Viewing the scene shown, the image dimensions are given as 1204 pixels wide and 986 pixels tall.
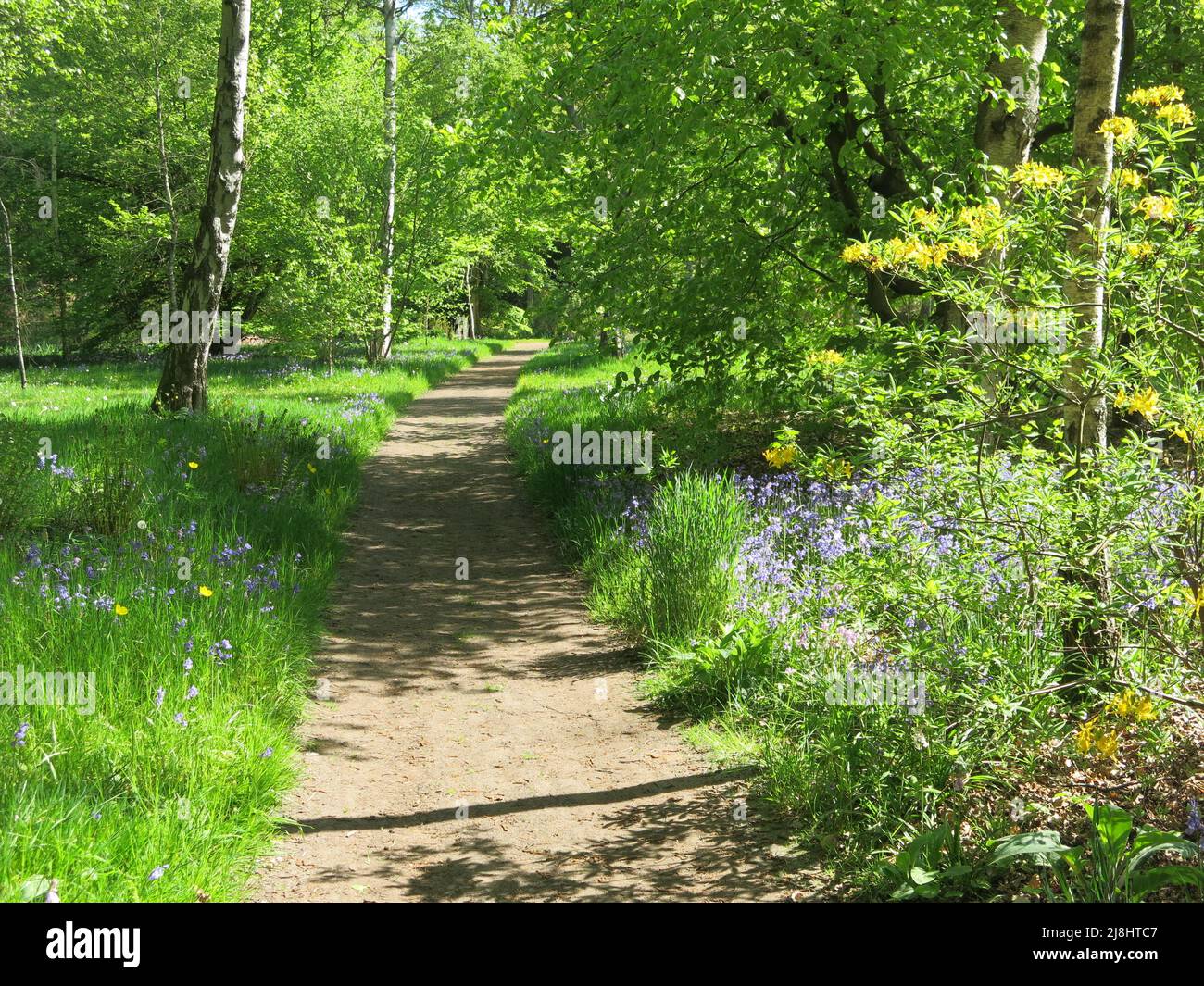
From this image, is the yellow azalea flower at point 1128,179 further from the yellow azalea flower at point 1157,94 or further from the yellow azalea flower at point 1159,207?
the yellow azalea flower at point 1157,94

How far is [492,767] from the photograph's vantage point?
4.97m

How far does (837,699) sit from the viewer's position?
14.4 ft

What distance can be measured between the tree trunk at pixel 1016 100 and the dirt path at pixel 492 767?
5.36 m

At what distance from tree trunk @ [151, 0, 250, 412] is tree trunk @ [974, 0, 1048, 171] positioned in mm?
7841

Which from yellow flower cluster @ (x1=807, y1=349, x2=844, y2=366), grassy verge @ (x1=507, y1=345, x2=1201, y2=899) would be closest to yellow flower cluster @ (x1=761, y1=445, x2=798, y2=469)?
grassy verge @ (x1=507, y1=345, x2=1201, y2=899)

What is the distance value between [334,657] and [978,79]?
6.48 metres

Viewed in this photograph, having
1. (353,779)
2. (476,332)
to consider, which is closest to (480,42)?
(476,332)

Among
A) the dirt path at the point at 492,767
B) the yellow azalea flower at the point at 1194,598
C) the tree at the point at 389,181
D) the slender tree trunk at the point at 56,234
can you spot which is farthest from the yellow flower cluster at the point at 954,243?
the slender tree trunk at the point at 56,234

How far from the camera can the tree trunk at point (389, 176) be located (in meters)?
22.7

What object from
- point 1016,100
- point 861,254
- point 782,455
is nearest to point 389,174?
point 1016,100

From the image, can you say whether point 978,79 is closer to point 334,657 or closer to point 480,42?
point 334,657

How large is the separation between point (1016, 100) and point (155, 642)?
8033 millimetres

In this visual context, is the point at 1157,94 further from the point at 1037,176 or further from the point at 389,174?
the point at 389,174
